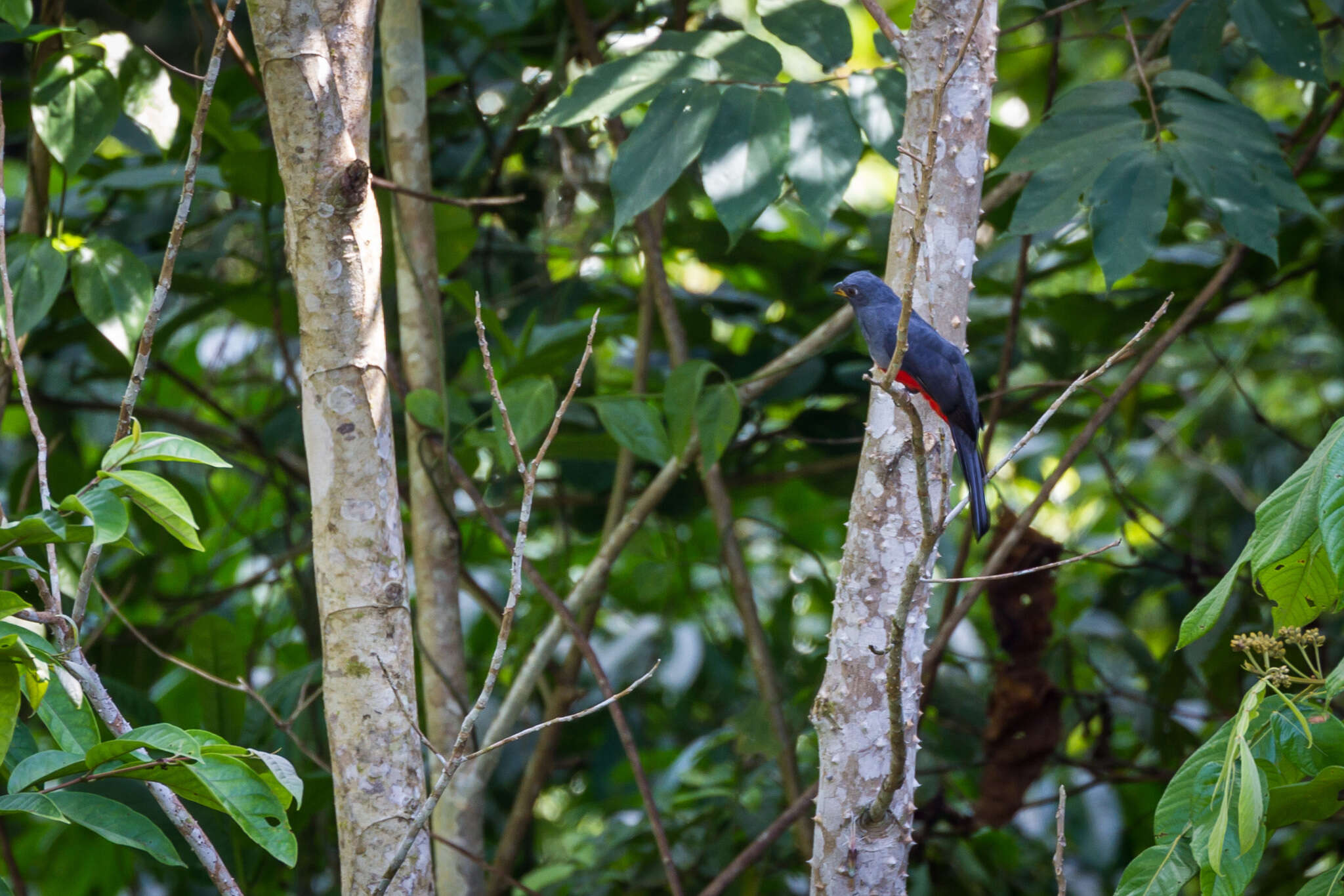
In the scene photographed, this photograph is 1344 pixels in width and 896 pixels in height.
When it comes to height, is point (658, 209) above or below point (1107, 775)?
above

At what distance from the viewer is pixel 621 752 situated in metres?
4.52

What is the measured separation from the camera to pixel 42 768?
141cm

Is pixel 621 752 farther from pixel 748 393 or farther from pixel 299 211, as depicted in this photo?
pixel 299 211

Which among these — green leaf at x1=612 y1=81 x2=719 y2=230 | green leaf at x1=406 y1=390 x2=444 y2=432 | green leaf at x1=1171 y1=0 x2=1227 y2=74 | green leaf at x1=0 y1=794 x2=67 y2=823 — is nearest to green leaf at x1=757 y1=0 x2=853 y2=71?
green leaf at x1=612 y1=81 x2=719 y2=230

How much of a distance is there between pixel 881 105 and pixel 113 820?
215 centimetres

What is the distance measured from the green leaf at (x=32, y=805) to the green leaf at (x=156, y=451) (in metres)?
0.41

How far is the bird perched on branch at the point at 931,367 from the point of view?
2.11 meters

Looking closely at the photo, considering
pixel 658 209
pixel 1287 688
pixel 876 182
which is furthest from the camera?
pixel 876 182

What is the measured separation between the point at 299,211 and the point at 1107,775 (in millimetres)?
3030

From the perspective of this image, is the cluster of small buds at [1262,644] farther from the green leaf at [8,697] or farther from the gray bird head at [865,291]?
the green leaf at [8,697]

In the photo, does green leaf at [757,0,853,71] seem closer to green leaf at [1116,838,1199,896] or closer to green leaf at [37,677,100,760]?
green leaf at [1116,838,1199,896]

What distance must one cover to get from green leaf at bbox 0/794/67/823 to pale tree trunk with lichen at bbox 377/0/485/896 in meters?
1.33

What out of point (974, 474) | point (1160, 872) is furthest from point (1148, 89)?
point (1160, 872)

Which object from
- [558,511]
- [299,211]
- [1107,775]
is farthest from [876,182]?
[299,211]
